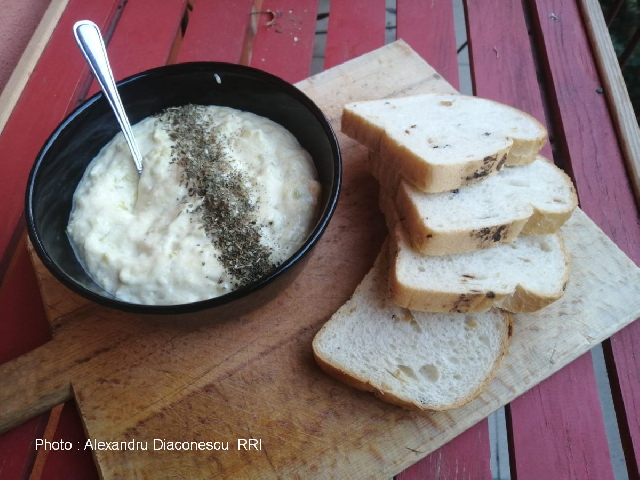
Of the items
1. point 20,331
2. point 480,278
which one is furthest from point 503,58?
point 20,331

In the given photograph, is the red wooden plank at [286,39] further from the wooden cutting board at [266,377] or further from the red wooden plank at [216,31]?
the wooden cutting board at [266,377]

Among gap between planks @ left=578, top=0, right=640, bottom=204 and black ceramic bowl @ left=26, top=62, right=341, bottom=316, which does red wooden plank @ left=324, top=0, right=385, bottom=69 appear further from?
gap between planks @ left=578, top=0, right=640, bottom=204

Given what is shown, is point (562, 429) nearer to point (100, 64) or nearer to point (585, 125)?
point (585, 125)

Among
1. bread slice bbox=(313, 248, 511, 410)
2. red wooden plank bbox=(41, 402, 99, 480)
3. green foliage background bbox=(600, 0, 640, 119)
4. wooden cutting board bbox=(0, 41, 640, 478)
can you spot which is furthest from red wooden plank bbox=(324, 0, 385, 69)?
red wooden plank bbox=(41, 402, 99, 480)

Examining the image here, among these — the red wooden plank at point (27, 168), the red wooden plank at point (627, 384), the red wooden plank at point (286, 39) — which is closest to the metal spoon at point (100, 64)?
the red wooden plank at point (27, 168)

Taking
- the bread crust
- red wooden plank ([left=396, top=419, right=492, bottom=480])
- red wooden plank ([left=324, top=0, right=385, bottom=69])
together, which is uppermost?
red wooden plank ([left=324, top=0, right=385, bottom=69])

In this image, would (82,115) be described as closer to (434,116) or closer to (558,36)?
(434,116)

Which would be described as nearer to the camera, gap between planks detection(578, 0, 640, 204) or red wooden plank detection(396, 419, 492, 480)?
red wooden plank detection(396, 419, 492, 480)
